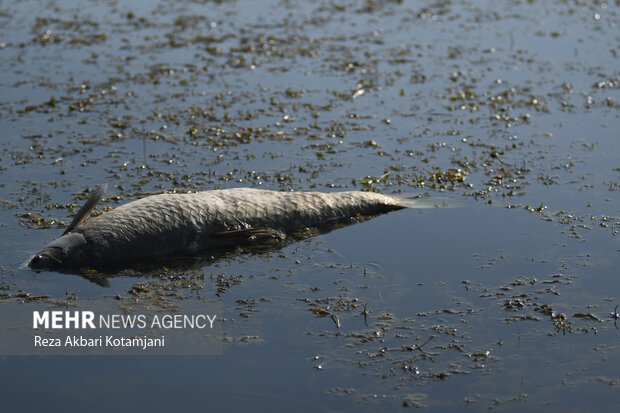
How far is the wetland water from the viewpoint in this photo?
6.04m

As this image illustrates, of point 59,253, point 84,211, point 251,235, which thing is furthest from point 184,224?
point 59,253

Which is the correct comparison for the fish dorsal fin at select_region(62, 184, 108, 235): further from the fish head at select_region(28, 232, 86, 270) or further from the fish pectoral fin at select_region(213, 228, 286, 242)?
the fish pectoral fin at select_region(213, 228, 286, 242)

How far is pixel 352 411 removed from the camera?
5586 millimetres

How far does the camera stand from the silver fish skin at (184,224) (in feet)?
25.2

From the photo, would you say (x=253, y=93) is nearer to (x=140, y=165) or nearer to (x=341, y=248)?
(x=140, y=165)

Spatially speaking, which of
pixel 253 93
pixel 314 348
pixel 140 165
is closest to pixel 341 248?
pixel 314 348

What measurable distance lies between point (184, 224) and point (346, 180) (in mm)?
2581

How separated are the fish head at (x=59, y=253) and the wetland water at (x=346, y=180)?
156mm

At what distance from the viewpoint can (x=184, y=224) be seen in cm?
805

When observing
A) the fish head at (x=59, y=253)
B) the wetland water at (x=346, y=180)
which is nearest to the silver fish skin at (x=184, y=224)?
the fish head at (x=59, y=253)

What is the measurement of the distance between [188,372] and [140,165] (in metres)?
4.74

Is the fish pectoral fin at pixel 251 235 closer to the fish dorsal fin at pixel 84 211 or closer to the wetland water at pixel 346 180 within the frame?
the wetland water at pixel 346 180

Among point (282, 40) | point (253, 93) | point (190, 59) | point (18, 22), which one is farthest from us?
point (18, 22)

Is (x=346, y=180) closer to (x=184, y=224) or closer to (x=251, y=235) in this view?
(x=251, y=235)
